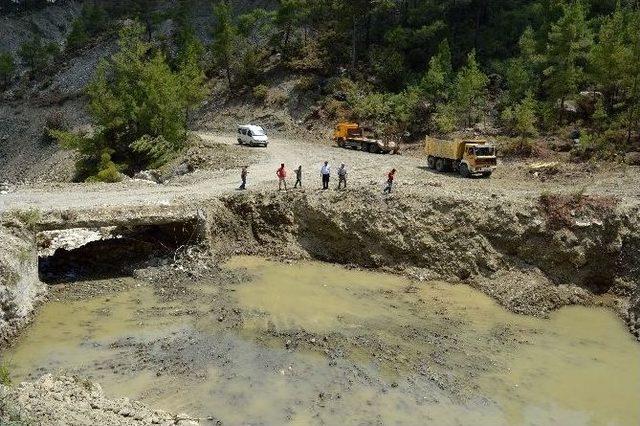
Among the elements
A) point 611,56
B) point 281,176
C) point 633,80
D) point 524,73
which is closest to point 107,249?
point 281,176

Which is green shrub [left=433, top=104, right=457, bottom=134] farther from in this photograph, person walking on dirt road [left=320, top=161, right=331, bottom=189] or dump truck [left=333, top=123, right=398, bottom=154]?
person walking on dirt road [left=320, top=161, right=331, bottom=189]

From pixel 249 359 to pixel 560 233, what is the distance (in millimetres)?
15051

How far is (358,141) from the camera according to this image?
4538 centimetres

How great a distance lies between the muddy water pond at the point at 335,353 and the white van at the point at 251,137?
22.8 meters

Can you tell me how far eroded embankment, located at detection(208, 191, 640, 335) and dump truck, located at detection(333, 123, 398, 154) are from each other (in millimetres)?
15902

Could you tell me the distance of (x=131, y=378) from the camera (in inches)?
695

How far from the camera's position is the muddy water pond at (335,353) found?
16891mm

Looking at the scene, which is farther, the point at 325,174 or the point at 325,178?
the point at 325,178

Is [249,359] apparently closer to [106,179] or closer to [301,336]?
[301,336]

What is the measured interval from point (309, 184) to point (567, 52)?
2352cm

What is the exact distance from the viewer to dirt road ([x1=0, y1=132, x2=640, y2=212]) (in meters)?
27.3

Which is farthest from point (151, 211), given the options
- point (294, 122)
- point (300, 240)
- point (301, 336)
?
point (294, 122)

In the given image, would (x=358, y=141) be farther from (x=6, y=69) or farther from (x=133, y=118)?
(x=6, y=69)

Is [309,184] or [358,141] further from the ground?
[358,141]
